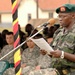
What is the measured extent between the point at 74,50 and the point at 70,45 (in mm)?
67

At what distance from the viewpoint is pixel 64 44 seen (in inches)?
132

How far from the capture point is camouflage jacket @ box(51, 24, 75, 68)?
3313 mm

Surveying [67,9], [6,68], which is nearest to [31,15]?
[6,68]

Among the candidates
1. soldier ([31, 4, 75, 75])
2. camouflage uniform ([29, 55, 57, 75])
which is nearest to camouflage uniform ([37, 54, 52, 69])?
camouflage uniform ([29, 55, 57, 75])

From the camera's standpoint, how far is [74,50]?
333 cm

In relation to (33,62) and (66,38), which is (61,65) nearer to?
(66,38)

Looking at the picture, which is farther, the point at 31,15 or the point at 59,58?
the point at 31,15

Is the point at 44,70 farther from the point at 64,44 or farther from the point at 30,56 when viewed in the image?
the point at 30,56

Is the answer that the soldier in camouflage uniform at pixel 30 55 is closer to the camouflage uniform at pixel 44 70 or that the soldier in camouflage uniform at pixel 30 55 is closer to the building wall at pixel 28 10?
the camouflage uniform at pixel 44 70

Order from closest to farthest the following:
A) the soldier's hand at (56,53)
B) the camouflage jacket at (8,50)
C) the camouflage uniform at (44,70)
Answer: the soldier's hand at (56,53), the camouflage uniform at (44,70), the camouflage jacket at (8,50)

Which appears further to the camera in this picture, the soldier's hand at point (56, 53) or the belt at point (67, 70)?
the belt at point (67, 70)

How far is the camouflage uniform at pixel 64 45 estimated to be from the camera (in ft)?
10.9

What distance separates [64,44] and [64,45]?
1 cm

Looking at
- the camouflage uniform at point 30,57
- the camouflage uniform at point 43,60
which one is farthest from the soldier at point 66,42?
the camouflage uniform at point 30,57
